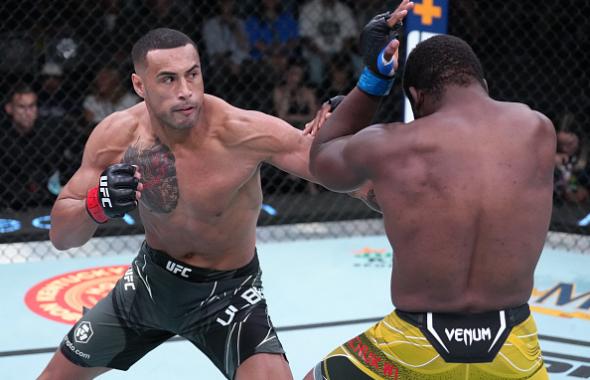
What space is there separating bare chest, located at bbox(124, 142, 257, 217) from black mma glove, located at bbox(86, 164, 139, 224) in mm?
212

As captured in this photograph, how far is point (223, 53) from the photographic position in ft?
17.4

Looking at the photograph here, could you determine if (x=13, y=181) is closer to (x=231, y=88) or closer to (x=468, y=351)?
(x=231, y=88)

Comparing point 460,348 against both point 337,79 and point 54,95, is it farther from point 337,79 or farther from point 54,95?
point 337,79

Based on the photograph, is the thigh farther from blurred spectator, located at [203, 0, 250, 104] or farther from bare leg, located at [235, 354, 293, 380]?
blurred spectator, located at [203, 0, 250, 104]

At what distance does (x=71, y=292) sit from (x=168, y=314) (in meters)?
1.74

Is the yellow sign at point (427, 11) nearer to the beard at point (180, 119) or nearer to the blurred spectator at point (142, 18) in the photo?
the blurred spectator at point (142, 18)

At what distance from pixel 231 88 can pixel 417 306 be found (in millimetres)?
3692

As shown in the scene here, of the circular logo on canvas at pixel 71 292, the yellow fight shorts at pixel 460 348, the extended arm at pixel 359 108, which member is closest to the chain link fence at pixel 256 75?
the circular logo on canvas at pixel 71 292

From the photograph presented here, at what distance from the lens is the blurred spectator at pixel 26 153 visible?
470 cm

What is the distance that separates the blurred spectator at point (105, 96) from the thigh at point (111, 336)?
8.68 ft

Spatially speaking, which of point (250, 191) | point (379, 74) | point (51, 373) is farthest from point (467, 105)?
point (51, 373)

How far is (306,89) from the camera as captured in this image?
539 cm

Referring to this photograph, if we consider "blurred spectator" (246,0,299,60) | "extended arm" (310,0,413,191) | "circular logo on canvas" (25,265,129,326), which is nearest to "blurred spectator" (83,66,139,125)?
"blurred spectator" (246,0,299,60)

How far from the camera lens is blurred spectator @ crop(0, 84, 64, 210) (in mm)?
4703
